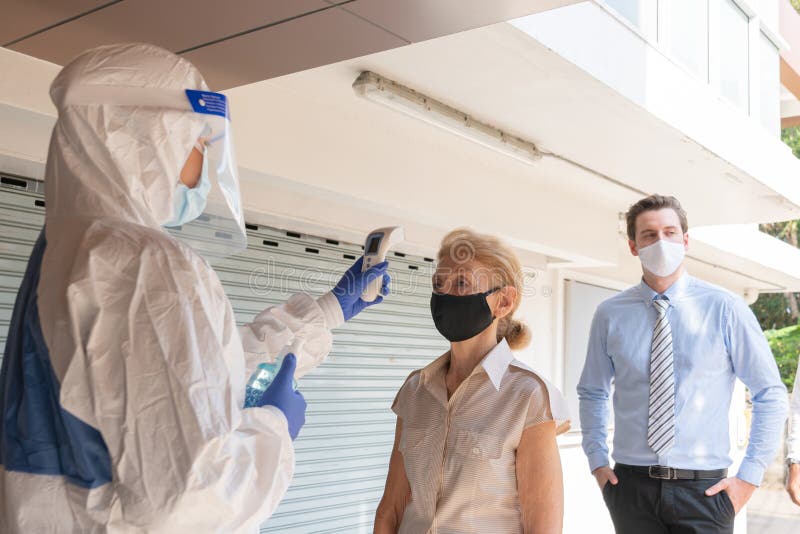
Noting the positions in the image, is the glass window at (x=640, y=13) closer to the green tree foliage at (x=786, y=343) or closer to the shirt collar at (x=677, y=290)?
the shirt collar at (x=677, y=290)

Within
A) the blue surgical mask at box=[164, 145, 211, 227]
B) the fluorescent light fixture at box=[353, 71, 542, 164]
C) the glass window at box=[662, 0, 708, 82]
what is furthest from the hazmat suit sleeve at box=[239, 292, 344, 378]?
the glass window at box=[662, 0, 708, 82]

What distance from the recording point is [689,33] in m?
6.81

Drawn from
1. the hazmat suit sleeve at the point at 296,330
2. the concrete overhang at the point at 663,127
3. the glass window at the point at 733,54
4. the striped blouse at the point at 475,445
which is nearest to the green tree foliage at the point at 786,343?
the glass window at the point at 733,54

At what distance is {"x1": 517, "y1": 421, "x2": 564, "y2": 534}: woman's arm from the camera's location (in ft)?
7.98

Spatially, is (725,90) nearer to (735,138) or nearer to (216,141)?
(735,138)

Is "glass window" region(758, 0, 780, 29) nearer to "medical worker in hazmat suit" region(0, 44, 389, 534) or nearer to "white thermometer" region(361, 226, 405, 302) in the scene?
"white thermometer" region(361, 226, 405, 302)

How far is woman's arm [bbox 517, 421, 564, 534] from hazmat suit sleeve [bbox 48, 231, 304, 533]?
1016mm

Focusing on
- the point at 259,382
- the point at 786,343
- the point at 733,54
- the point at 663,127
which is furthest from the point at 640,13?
the point at 786,343

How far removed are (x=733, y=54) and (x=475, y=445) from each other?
7.05m

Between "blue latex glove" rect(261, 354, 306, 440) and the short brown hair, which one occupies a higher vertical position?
the short brown hair

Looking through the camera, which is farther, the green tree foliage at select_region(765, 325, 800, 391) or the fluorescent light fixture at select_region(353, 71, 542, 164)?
the green tree foliage at select_region(765, 325, 800, 391)

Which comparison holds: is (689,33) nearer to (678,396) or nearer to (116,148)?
(678,396)

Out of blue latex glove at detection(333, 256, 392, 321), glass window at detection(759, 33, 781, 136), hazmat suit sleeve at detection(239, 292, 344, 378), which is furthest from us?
glass window at detection(759, 33, 781, 136)

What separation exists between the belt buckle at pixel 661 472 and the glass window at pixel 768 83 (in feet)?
25.3
